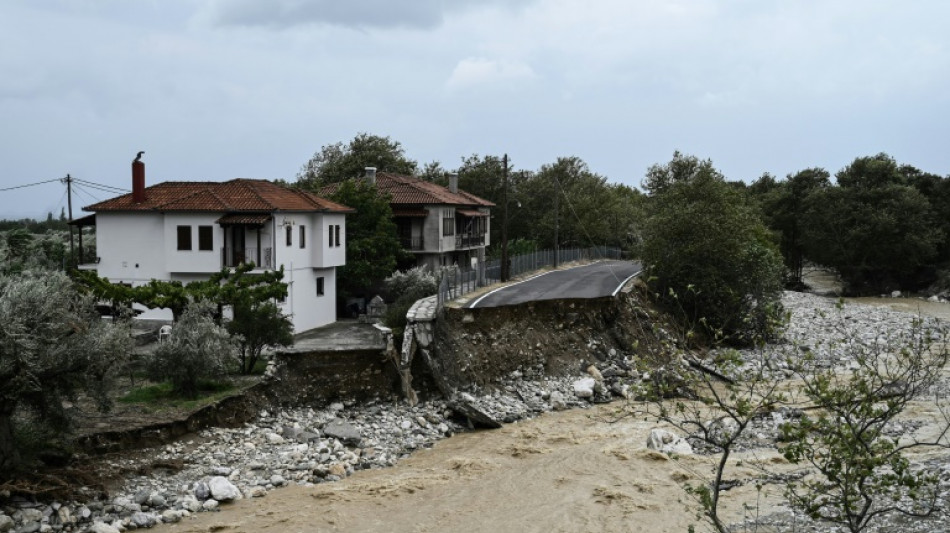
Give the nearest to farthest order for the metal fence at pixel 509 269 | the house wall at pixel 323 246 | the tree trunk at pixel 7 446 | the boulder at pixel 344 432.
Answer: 1. the tree trunk at pixel 7 446
2. the boulder at pixel 344 432
3. the metal fence at pixel 509 269
4. the house wall at pixel 323 246

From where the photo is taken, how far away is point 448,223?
53.7 m

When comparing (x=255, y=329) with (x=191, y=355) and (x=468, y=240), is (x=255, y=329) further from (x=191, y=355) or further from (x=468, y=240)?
(x=468, y=240)

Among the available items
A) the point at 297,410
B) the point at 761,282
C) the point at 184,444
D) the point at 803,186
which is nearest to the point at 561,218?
the point at 803,186

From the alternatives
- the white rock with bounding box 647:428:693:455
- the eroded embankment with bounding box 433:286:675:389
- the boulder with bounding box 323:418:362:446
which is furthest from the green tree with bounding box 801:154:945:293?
the boulder with bounding box 323:418:362:446

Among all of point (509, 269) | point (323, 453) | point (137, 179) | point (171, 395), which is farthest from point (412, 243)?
point (323, 453)

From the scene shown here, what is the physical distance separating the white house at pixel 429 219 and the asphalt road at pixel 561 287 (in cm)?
611

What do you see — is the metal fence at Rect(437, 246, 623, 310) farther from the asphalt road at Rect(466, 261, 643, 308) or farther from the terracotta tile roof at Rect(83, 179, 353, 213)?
the terracotta tile roof at Rect(83, 179, 353, 213)

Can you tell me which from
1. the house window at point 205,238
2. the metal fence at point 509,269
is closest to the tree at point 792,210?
the metal fence at point 509,269

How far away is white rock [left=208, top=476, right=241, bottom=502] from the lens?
20000 mm

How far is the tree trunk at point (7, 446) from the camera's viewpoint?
18.3 meters

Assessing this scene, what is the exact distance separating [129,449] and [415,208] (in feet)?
104

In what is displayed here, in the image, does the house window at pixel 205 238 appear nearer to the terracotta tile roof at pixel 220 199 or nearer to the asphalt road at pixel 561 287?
the terracotta tile roof at pixel 220 199

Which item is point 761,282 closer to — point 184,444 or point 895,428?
point 895,428

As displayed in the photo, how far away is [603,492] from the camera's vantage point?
67.4 feet
